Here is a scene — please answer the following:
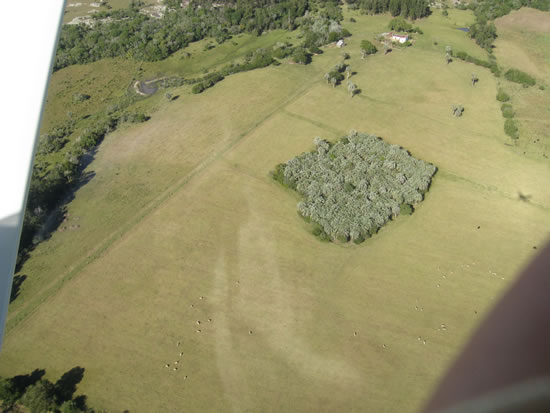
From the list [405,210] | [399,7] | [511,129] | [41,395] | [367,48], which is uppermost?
[399,7]

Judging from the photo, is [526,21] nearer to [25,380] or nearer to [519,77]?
[519,77]

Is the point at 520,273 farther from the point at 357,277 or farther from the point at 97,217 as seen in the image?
the point at 97,217

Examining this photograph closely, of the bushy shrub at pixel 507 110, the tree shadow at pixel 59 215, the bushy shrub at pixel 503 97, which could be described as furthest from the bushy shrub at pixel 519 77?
the tree shadow at pixel 59 215

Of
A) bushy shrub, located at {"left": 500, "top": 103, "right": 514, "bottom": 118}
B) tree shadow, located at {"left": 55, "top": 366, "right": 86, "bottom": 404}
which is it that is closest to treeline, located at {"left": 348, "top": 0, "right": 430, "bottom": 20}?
bushy shrub, located at {"left": 500, "top": 103, "right": 514, "bottom": 118}

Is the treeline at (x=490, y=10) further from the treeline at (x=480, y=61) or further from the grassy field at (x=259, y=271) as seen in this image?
the grassy field at (x=259, y=271)

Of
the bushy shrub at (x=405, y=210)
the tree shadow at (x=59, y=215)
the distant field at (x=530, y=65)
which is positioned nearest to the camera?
the tree shadow at (x=59, y=215)

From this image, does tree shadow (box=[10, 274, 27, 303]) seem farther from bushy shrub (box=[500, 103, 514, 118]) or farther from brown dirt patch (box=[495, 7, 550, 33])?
brown dirt patch (box=[495, 7, 550, 33])

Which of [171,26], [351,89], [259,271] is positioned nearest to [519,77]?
[351,89]
